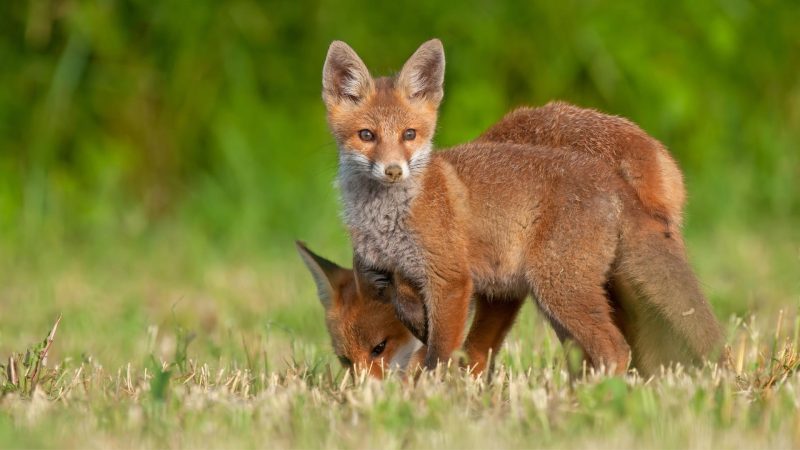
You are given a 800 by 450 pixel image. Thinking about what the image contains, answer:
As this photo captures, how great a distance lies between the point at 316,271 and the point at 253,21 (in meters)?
5.31

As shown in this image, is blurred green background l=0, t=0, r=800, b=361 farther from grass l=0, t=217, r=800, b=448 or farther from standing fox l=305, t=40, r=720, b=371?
standing fox l=305, t=40, r=720, b=371

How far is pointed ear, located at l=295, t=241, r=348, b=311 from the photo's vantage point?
5.71 meters

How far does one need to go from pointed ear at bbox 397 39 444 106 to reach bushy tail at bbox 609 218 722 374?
134cm

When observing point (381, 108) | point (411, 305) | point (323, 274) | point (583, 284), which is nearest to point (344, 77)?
point (381, 108)

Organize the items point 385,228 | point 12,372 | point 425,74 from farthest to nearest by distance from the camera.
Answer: point 425,74 < point 385,228 < point 12,372

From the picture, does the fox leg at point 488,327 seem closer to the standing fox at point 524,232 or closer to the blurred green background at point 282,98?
the standing fox at point 524,232

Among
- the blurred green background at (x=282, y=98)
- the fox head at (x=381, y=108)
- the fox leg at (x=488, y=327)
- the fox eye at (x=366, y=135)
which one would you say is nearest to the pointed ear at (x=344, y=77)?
the fox head at (x=381, y=108)

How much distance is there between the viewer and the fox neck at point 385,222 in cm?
535

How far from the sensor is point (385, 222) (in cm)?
541

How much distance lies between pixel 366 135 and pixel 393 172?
457mm

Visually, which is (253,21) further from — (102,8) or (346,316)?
(346,316)

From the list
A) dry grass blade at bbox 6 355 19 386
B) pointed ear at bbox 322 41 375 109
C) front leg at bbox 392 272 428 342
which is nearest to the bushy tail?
front leg at bbox 392 272 428 342

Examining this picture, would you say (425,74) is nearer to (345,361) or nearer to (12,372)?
(345,361)

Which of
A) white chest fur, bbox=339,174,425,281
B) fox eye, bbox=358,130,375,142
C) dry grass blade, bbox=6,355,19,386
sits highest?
fox eye, bbox=358,130,375,142
